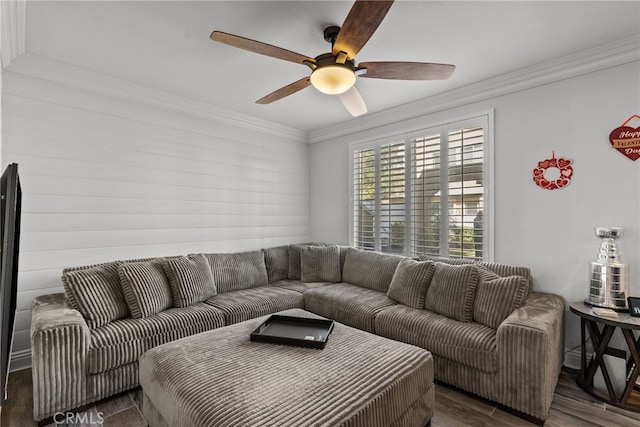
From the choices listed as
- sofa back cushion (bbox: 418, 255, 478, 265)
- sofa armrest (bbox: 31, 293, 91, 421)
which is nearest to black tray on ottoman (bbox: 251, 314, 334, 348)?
sofa armrest (bbox: 31, 293, 91, 421)

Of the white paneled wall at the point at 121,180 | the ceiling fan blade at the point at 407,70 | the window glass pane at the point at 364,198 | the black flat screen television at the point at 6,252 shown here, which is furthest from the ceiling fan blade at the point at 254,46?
the window glass pane at the point at 364,198

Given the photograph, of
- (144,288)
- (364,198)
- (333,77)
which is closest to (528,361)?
(333,77)

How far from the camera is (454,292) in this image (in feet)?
8.46

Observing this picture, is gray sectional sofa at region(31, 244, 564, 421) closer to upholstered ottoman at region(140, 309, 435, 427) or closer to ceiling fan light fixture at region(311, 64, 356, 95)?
upholstered ottoman at region(140, 309, 435, 427)

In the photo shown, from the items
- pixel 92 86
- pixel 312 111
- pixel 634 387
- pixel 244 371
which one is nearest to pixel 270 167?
pixel 312 111

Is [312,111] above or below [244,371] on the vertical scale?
above

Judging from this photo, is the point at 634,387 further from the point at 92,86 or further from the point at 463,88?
the point at 92,86

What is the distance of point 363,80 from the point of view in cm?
301

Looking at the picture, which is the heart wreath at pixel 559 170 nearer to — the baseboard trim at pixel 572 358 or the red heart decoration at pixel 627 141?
the red heart decoration at pixel 627 141

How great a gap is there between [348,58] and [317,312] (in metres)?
2.41

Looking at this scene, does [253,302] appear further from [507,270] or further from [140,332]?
[507,270]

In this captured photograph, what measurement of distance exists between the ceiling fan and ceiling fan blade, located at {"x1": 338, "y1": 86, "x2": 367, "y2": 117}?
0.03 metres

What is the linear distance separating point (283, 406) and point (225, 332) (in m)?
0.93

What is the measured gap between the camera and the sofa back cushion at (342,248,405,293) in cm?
341
